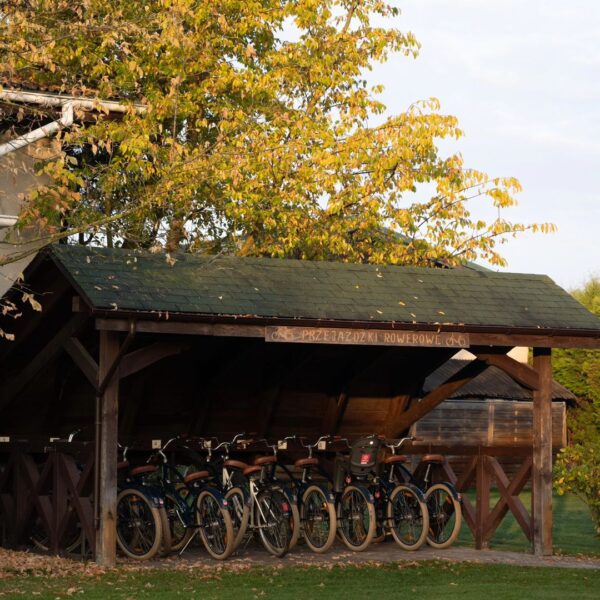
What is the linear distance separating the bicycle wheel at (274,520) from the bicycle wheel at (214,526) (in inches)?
17.5

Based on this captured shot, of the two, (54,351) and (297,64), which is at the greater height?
(297,64)

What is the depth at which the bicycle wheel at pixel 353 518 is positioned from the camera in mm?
14930

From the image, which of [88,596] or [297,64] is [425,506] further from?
[297,64]

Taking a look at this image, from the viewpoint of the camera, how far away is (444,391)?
16.1 m

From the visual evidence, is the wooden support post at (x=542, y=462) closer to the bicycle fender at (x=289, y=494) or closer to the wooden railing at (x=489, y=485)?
the wooden railing at (x=489, y=485)

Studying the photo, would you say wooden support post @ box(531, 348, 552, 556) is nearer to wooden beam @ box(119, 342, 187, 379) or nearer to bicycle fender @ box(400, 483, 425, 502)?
bicycle fender @ box(400, 483, 425, 502)

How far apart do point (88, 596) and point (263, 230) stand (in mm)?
11419

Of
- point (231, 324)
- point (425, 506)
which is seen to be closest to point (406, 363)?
point (425, 506)

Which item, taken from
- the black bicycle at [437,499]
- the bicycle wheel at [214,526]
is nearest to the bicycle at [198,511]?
the bicycle wheel at [214,526]

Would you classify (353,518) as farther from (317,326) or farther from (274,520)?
(317,326)

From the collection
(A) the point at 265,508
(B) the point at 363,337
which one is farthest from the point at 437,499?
(B) the point at 363,337

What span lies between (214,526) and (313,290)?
2.79 metres

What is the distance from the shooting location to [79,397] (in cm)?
1551

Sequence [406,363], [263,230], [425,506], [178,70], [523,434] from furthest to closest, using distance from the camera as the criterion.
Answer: [523,434]
[263,230]
[178,70]
[406,363]
[425,506]
